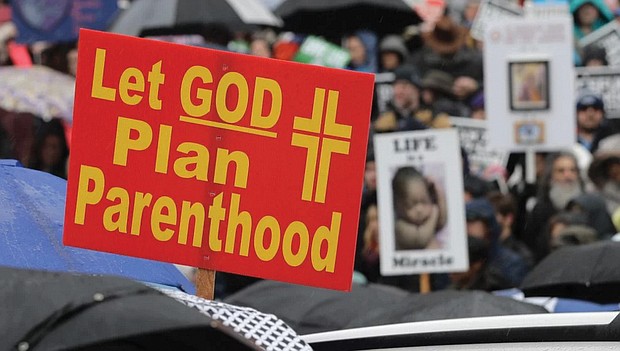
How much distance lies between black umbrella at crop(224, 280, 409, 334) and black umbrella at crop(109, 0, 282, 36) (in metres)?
5.60

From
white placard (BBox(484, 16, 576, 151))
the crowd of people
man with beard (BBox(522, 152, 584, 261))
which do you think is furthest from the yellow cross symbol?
white placard (BBox(484, 16, 576, 151))

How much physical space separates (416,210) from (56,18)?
14.3ft

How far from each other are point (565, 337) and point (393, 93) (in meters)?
8.08

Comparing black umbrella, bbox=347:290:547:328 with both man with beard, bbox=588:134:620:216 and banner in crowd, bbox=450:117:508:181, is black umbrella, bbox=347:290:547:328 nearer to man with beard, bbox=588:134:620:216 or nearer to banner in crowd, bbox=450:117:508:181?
man with beard, bbox=588:134:620:216

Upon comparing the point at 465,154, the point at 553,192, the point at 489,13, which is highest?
the point at 489,13

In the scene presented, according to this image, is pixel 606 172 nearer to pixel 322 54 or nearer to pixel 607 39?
pixel 607 39

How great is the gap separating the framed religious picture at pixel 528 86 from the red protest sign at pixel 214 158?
7.05 m

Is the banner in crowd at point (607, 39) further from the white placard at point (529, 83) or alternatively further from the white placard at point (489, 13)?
the white placard at point (529, 83)

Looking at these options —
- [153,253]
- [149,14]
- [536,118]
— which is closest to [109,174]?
[153,253]

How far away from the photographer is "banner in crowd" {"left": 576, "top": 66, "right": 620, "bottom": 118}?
12.1 meters

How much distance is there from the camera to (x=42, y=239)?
394cm

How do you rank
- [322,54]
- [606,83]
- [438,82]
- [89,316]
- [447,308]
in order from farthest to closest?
[322,54]
[606,83]
[438,82]
[447,308]
[89,316]

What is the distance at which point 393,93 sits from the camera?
37.8 ft

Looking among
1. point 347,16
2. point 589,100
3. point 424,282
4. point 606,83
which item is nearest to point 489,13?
point 347,16
